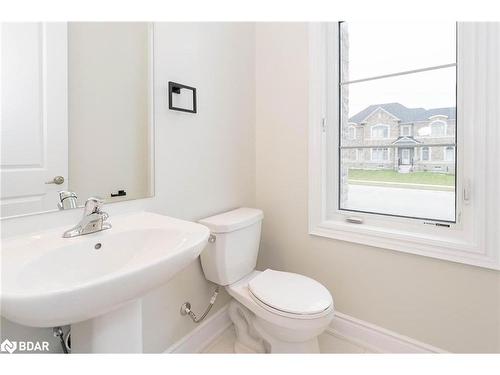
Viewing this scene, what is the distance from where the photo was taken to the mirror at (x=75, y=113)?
803mm

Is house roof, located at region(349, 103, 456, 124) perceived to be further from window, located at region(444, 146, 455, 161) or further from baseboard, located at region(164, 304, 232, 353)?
baseboard, located at region(164, 304, 232, 353)

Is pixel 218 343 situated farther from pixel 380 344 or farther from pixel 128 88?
pixel 128 88

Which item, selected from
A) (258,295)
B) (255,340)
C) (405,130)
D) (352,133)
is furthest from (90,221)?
(405,130)

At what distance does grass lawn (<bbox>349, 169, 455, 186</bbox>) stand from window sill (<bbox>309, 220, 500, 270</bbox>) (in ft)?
0.89

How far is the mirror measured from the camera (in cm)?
80

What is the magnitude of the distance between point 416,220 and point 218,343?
1259 millimetres

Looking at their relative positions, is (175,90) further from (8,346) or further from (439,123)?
(439,123)

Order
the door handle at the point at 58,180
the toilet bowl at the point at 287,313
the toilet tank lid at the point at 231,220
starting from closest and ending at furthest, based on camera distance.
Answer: the door handle at the point at 58,180 < the toilet bowl at the point at 287,313 < the toilet tank lid at the point at 231,220

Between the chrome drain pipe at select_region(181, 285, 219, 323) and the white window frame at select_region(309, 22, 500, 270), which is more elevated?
the white window frame at select_region(309, 22, 500, 270)

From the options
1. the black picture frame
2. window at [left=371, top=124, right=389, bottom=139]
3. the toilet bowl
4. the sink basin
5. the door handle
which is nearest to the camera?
the sink basin

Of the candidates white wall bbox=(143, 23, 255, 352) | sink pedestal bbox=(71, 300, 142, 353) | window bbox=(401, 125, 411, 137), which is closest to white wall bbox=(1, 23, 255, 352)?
white wall bbox=(143, 23, 255, 352)

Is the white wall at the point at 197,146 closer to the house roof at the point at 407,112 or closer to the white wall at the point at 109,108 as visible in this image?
the white wall at the point at 109,108

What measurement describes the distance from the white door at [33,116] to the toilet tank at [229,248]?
0.67 m

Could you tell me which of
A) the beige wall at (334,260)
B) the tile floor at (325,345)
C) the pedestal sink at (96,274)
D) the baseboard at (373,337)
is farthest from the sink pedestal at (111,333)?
the baseboard at (373,337)
